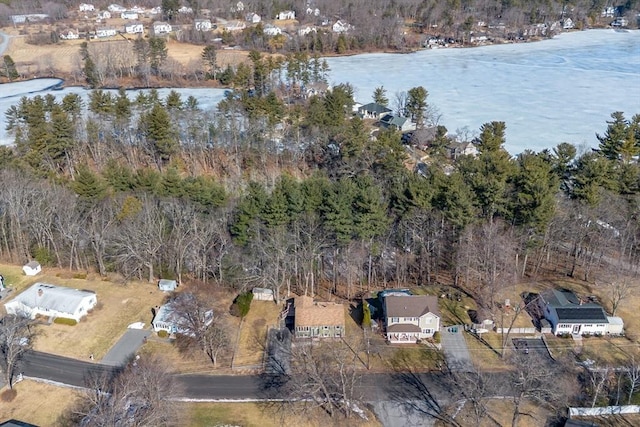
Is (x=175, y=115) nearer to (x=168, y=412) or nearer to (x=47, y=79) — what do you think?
(x=168, y=412)

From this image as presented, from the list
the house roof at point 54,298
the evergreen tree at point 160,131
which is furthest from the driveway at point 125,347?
the evergreen tree at point 160,131

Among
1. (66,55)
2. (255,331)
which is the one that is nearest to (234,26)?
(66,55)

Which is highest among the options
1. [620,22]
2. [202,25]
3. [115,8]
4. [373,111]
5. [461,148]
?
[115,8]

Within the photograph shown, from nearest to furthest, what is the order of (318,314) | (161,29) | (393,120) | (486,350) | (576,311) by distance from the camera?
(486,350)
(318,314)
(576,311)
(393,120)
(161,29)

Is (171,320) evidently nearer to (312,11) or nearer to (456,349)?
(456,349)

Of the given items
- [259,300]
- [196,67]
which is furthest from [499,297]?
[196,67]

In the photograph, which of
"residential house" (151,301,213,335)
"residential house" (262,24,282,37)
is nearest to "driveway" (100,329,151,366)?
"residential house" (151,301,213,335)
